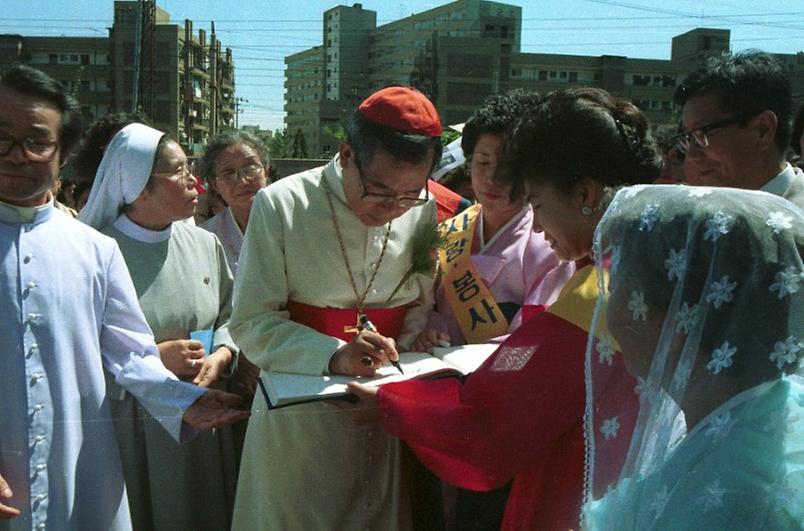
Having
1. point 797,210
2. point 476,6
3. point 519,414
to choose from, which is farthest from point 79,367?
point 476,6

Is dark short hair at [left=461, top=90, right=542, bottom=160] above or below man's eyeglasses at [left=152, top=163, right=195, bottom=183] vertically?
above

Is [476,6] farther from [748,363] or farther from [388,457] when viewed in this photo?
[748,363]

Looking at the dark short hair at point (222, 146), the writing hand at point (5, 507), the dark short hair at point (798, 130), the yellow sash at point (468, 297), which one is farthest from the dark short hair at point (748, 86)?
the writing hand at point (5, 507)

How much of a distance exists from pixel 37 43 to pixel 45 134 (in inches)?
49.5

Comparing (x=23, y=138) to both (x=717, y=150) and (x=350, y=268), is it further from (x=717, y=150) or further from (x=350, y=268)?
(x=717, y=150)

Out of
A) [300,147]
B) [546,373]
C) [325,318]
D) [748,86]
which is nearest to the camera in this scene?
[546,373]

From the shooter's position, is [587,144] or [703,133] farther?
[703,133]

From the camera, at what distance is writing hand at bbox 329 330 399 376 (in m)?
2.23

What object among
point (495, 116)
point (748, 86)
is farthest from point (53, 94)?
point (748, 86)

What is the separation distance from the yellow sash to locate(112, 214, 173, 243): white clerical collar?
1.23 m

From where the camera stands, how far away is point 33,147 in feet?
6.81

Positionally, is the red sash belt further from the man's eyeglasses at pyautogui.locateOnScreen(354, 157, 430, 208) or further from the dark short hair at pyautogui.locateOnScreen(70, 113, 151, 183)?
the dark short hair at pyautogui.locateOnScreen(70, 113, 151, 183)

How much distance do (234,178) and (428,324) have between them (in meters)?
2.20

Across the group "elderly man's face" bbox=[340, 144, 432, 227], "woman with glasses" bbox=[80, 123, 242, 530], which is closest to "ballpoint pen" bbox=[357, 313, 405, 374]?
"elderly man's face" bbox=[340, 144, 432, 227]
